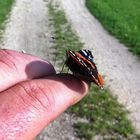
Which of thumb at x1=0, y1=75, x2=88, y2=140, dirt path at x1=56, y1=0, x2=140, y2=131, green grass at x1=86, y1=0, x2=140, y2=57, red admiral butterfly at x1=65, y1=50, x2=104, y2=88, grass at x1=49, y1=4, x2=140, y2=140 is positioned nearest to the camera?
thumb at x1=0, y1=75, x2=88, y2=140

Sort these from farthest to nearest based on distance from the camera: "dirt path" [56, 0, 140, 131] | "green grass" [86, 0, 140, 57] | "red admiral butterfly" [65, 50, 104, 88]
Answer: "green grass" [86, 0, 140, 57]
"dirt path" [56, 0, 140, 131]
"red admiral butterfly" [65, 50, 104, 88]

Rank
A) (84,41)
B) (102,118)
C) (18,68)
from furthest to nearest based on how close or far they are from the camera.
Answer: (84,41)
(102,118)
(18,68)

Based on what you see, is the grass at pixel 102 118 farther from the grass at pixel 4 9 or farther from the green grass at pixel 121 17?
the grass at pixel 4 9

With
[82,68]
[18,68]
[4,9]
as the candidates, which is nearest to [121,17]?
[4,9]

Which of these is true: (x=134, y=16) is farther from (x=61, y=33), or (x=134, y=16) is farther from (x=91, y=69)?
(x=91, y=69)

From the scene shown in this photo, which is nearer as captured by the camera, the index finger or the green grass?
the index finger

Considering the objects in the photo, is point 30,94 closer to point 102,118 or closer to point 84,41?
point 102,118

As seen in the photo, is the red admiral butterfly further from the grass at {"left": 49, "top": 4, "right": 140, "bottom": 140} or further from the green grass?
the green grass

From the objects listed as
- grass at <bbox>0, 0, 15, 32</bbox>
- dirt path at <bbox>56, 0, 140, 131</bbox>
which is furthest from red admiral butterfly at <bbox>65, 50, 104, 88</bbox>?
grass at <bbox>0, 0, 15, 32</bbox>

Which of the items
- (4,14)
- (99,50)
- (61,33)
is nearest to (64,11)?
(4,14)
